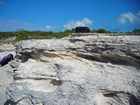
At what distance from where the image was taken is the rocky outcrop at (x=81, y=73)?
465 centimetres

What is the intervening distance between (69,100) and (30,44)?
3.31 m

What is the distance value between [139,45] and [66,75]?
2516 mm

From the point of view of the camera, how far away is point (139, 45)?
4641mm

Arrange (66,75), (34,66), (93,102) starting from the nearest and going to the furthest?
(93,102), (66,75), (34,66)

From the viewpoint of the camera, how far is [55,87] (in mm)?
5383

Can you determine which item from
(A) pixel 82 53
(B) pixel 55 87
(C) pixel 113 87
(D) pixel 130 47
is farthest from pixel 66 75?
(D) pixel 130 47

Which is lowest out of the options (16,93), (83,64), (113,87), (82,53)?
(16,93)

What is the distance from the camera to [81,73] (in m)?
5.26

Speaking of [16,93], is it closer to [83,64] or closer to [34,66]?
[34,66]

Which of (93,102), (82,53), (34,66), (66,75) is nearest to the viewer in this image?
(93,102)

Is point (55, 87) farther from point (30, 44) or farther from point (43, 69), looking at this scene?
point (30, 44)

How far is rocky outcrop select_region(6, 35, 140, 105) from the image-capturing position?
4.65 m

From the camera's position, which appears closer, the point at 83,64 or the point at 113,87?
the point at 113,87

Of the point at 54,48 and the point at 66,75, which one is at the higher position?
the point at 54,48
